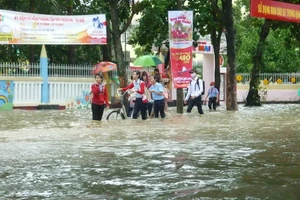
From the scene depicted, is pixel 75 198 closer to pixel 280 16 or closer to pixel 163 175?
pixel 163 175

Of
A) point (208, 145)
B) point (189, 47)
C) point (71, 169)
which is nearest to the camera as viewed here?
point (71, 169)

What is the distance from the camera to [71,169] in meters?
7.88

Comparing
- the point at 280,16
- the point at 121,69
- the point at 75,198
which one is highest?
the point at 280,16

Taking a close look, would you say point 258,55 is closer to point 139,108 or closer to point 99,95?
point 139,108

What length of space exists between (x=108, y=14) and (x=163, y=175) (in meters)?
23.9

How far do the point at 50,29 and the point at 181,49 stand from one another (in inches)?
291

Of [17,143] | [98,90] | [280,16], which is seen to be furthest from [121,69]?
[17,143]

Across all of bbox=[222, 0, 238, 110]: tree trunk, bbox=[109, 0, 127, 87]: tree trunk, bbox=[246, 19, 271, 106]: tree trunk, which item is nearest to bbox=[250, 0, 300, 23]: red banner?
bbox=[222, 0, 238, 110]: tree trunk

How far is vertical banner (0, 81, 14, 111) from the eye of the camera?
26.8m

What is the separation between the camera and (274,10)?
22438mm

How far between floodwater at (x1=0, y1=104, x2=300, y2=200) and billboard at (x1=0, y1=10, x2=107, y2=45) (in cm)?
1371

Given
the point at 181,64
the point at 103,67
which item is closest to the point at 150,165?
the point at 181,64

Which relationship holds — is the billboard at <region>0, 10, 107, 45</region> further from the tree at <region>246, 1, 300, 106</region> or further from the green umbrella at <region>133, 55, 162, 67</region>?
the tree at <region>246, 1, 300, 106</region>

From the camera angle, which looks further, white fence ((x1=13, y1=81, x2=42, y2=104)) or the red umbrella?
the red umbrella
